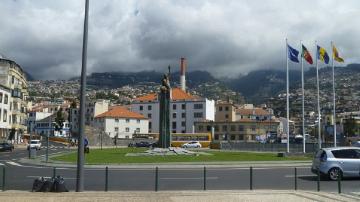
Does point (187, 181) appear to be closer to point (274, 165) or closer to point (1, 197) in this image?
point (1, 197)

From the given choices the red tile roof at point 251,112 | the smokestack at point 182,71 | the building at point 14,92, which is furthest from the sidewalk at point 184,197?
the red tile roof at point 251,112

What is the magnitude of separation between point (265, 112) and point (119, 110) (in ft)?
202

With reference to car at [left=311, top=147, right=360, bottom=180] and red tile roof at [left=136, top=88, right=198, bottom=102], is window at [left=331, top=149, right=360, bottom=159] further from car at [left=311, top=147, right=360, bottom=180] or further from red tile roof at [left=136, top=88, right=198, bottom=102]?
red tile roof at [left=136, top=88, right=198, bottom=102]

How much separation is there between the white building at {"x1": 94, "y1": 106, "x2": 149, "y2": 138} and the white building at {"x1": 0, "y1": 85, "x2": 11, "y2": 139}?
152ft

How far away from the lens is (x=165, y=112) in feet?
168

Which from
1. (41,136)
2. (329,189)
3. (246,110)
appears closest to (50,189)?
(329,189)

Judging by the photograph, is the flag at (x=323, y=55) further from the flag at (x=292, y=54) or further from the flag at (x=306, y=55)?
the flag at (x=292, y=54)

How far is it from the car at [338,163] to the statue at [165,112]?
28.6 meters

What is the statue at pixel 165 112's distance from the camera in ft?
168

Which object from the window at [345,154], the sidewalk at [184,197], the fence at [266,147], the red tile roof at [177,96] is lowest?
the sidewalk at [184,197]

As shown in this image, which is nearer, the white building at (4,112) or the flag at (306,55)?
the flag at (306,55)

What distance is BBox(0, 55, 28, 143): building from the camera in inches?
3578

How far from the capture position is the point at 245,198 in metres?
15.5

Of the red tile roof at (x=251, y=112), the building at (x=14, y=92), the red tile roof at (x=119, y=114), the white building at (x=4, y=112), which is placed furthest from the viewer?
the red tile roof at (x=251, y=112)
